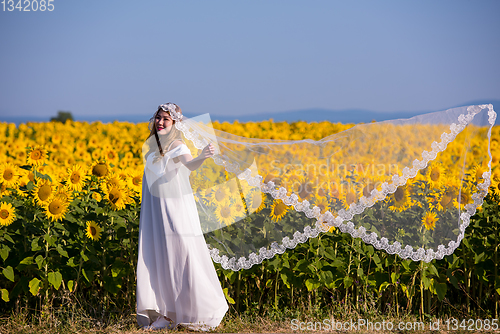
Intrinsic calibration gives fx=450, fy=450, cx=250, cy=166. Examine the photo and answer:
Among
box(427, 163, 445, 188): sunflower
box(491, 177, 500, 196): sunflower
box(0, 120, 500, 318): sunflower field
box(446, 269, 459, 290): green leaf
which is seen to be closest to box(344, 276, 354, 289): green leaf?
box(0, 120, 500, 318): sunflower field

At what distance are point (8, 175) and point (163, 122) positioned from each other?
1745 mm

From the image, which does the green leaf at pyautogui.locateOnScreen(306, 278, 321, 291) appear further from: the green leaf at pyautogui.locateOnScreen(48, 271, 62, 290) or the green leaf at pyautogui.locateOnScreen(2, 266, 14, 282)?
the green leaf at pyautogui.locateOnScreen(2, 266, 14, 282)

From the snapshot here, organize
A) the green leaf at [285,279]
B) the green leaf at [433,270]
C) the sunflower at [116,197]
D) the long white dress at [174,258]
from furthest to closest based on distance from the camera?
the sunflower at [116,197] < the green leaf at [285,279] < the green leaf at [433,270] < the long white dress at [174,258]

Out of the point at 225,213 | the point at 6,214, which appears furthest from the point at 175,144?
the point at 6,214

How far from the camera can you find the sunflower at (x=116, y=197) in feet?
13.7

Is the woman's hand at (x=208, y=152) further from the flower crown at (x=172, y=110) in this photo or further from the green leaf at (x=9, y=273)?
the green leaf at (x=9, y=273)

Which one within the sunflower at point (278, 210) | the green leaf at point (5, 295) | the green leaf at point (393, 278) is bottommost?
the green leaf at point (5, 295)

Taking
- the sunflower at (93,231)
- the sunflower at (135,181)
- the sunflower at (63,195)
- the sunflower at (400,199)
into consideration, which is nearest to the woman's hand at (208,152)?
the sunflower at (135,181)

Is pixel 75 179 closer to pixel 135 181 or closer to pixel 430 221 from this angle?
pixel 135 181

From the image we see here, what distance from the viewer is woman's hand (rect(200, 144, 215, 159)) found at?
11.8 ft

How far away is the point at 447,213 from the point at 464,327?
101 cm

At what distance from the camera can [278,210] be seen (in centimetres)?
397

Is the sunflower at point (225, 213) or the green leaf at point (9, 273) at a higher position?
the sunflower at point (225, 213)

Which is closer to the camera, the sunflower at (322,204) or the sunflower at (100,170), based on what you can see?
the sunflower at (322,204)
